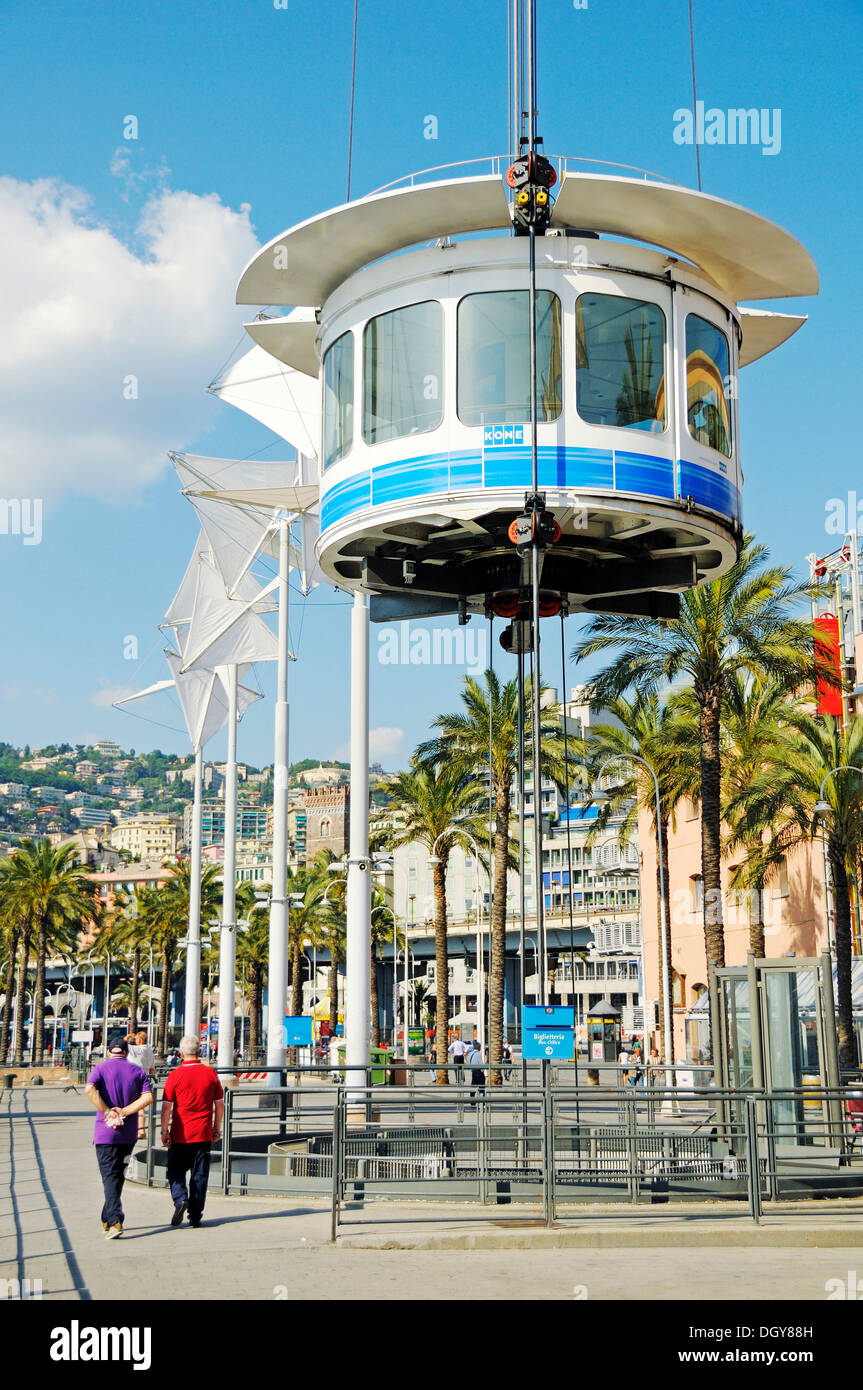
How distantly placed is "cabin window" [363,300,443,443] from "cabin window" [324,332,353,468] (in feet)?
1.31

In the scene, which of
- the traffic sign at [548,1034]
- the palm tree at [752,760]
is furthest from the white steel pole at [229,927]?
the traffic sign at [548,1034]

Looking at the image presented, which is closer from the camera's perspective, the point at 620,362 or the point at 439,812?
the point at 620,362

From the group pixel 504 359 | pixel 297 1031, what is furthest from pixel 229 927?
pixel 504 359

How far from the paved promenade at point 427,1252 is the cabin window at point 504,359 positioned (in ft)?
30.2

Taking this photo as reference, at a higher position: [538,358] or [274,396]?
[274,396]

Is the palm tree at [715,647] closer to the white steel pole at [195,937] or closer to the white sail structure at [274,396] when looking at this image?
the white sail structure at [274,396]

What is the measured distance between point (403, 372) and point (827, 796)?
79.0 ft

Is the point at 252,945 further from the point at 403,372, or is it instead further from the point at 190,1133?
the point at 190,1133

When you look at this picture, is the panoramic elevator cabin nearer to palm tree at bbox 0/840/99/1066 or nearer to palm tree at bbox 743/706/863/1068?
palm tree at bbox 743/706/863/1068

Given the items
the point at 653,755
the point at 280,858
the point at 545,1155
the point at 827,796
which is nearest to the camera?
the point at 545,1155

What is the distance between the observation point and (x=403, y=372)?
59.8 feet

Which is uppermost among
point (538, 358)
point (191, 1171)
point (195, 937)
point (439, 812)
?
point (538, 358)

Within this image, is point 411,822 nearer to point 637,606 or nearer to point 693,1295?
point 637,606
